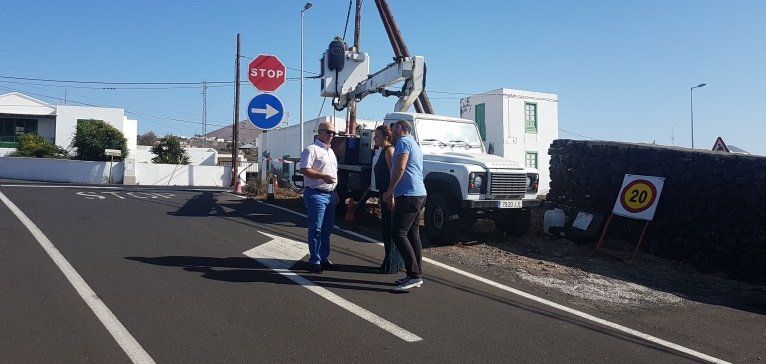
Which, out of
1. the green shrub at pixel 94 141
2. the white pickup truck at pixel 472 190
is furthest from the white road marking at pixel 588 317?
the green shrub at pixel 94 141

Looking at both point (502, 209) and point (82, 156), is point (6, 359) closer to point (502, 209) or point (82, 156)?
point (502, 209)

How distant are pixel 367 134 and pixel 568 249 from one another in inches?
175

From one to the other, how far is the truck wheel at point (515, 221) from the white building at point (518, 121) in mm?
19892

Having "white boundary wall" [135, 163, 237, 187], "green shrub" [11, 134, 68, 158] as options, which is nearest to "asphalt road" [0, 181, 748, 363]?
"white boundary wall" [135, 163, 237, 187]

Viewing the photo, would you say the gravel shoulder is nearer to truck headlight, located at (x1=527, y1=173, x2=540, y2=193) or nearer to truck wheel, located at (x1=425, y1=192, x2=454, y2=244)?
truck wheel, located at (x1=425, y1=192, x2=454, y2=244)

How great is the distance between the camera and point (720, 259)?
827 cm

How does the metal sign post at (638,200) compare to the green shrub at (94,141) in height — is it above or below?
below

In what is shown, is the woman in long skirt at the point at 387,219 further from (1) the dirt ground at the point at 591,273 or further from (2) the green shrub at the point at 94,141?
(2) the green shrub at the point at 94,141

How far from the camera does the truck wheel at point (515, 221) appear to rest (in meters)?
9.66

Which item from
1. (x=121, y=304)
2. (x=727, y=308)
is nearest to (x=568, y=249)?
(x=727, y=308)

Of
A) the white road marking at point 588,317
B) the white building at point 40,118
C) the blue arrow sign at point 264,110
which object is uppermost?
the white building at point 40,118

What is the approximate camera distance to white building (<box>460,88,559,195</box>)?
29.8 metres

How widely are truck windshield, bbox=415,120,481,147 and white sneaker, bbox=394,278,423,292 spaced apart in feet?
14.8

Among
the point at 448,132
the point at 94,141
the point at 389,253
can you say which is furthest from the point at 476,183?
the point at 94,141
